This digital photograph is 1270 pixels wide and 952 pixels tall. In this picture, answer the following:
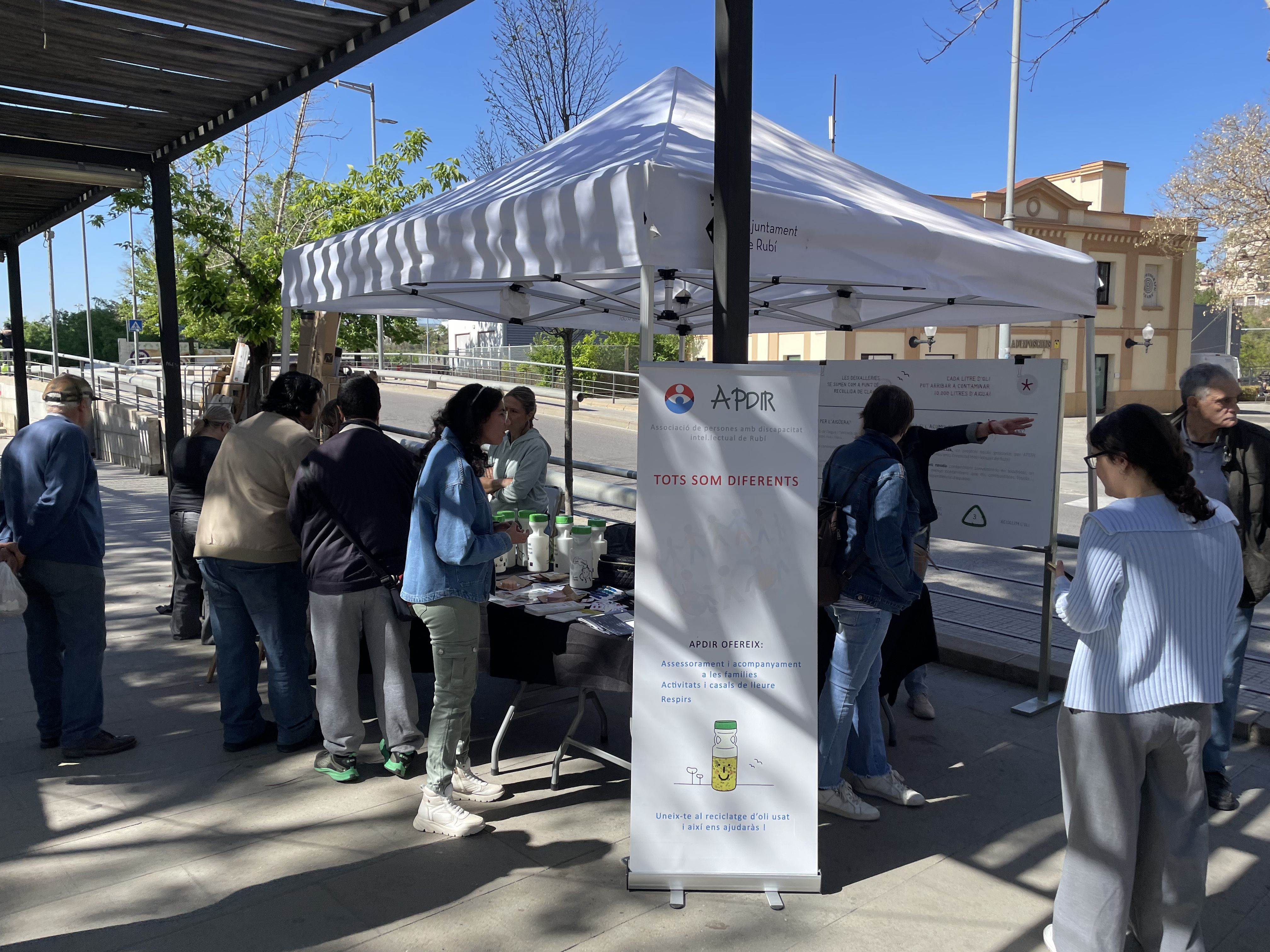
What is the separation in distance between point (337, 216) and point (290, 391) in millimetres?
10326

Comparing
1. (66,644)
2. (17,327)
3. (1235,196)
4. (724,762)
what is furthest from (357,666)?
(1235,196)

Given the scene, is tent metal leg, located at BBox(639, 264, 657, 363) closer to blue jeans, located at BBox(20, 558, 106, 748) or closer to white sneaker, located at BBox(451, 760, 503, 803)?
white sneaker, located at BBox(451, 760, 503, 803)

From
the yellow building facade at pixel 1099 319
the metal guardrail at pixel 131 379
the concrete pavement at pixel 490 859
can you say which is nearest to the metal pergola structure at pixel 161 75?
the concrete pavement at pixel 490 859

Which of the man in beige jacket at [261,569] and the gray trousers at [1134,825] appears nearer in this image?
the gray trousers at [1134,825]

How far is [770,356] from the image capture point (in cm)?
3291

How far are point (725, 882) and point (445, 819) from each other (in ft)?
3.69

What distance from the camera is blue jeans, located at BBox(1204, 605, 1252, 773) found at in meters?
→ 3.95

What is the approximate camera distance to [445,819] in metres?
3.65

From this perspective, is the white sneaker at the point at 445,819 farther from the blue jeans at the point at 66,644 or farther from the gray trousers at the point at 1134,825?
the gray trousers at the point at 1134,825

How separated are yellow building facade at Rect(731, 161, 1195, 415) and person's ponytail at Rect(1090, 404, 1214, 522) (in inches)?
1093

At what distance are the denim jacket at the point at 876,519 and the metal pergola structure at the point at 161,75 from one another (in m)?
2.42

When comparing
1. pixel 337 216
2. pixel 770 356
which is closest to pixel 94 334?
pixel 770 356

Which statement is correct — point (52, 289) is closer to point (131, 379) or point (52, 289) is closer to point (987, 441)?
point (131, 379)

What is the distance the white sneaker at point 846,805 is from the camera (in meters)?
3.79
